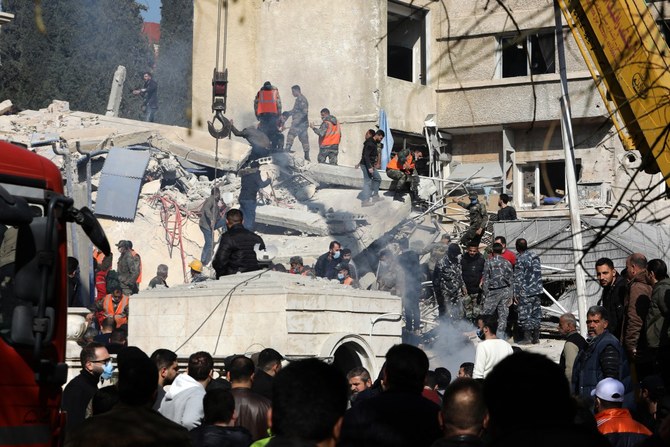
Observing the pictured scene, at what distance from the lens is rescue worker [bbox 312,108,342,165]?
27.7 meters

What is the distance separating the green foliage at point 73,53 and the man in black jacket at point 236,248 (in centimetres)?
2837

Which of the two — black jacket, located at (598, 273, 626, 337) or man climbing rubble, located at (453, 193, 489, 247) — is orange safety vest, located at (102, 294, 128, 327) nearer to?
man climbing rubble, located at (453, 193, 489, 247)

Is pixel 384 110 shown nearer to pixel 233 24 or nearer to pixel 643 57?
pixel 233 24


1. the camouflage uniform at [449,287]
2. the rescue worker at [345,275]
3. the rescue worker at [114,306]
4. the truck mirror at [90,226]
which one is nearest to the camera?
the truck mirror at [90,226]

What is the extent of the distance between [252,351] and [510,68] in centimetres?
2048

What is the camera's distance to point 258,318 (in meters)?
12.3

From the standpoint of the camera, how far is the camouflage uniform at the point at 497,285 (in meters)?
16.5

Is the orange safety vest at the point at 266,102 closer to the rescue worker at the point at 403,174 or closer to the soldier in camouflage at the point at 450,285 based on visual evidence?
the rescue worker at the point at 403,174

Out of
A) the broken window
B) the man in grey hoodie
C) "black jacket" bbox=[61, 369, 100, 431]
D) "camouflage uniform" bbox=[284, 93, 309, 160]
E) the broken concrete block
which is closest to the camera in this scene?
the man in grey hoodie

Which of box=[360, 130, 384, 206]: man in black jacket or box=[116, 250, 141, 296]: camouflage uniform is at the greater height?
box=[360, 130, 384, 206]: man in black jacket

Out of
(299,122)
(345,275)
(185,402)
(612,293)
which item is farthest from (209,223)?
(185,402)

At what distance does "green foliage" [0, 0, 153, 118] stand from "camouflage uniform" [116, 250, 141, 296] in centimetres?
2189

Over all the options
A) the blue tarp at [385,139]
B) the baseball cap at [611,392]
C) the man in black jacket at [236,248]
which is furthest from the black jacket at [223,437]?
the blue tarp at [385,139]

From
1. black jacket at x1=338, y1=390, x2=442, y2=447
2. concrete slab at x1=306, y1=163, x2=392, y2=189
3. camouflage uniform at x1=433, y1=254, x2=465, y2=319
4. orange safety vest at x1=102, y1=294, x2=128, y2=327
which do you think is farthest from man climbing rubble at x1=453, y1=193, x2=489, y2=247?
black jacket at x1=338, y1=390, x2=442, y2=447
